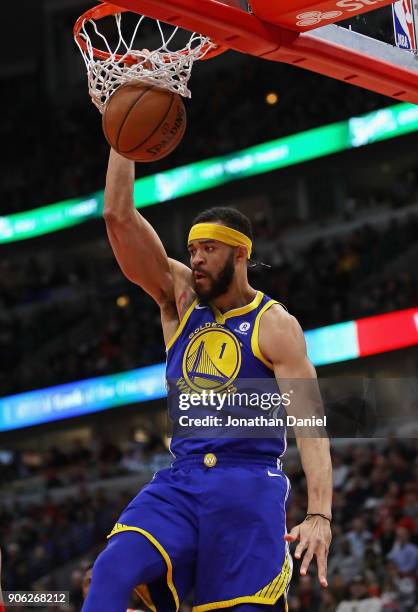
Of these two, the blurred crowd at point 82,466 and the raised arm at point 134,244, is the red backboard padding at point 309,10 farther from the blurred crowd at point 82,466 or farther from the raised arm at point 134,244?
the blurred crowd at point 82,466

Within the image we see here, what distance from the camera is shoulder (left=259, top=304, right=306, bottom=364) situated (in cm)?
459

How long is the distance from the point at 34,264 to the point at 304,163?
851cm

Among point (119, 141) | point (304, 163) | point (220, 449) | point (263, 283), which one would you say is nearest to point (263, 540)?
point (220, 449)

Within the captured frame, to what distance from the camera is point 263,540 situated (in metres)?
4.45

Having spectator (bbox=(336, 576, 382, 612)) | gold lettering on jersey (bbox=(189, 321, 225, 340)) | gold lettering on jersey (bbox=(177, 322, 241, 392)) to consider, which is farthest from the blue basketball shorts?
spectator (bbox=(336, 576, 382, 612))

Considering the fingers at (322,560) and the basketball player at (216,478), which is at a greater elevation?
the basketball player at (216,478)

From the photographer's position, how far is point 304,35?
4988mm

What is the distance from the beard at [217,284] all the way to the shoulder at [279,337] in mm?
222

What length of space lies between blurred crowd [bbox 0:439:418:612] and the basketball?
8.00 m

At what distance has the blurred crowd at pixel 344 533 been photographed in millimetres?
12547

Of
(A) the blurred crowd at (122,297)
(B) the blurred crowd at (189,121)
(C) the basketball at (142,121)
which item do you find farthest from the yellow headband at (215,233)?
(B) the blurred crowd at (189,121)

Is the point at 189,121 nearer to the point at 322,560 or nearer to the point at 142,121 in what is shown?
the point at 142,121

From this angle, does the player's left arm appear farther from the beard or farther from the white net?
the white net

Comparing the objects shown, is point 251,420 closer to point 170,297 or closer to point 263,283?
point 170,297
